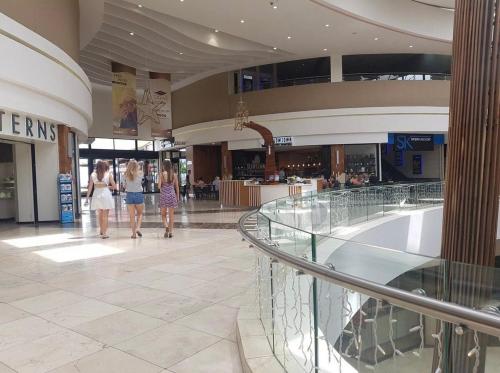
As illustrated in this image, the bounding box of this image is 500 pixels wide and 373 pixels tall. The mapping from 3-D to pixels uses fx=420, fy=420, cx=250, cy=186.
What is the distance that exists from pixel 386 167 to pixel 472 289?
21.6 metres

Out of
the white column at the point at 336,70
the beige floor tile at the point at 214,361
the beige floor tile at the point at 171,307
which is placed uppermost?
the white column at the point at 336,70

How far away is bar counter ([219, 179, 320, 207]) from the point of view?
14.1 metres

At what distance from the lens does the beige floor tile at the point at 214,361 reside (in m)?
2.59

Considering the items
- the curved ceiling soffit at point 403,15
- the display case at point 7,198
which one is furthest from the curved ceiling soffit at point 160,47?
the display case at point 7,198

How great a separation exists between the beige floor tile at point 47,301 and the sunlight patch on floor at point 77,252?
5.70ft

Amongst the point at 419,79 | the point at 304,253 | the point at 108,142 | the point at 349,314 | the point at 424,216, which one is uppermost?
the point at 419,79

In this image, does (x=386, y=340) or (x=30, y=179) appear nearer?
(x=386, y=340)

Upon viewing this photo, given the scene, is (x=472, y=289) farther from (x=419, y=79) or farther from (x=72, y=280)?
(x=419, y=79)

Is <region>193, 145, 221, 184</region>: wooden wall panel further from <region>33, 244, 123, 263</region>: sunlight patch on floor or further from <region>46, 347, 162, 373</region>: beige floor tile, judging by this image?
<region>46, 347, 162, 373</region>: beige floor tile

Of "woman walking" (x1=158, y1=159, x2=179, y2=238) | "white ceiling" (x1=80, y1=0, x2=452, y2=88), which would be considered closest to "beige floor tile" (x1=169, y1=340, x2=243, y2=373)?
"woman walking" (x1=158, y1=159, x2=179, y2=238)

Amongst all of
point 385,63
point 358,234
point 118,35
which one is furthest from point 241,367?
point 385,63

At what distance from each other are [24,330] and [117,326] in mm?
703

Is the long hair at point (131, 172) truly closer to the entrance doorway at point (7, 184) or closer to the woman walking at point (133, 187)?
the woman walking at point (133, 187)

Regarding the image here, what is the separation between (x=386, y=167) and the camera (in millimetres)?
22078
